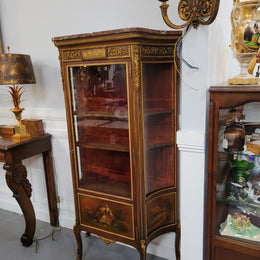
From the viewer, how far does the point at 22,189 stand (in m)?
2.12

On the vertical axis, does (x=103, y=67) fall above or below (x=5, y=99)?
above

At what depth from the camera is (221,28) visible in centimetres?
148

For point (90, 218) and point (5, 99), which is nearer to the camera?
point (90, 218)

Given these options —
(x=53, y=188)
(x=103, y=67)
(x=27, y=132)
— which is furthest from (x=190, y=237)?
(x=27, y=132)

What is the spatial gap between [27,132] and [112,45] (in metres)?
1.25

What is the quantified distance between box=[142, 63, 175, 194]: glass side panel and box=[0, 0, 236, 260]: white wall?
0.44ft

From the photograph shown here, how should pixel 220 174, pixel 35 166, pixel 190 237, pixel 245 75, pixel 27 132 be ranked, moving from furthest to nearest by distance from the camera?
1. pixel 35 166
2. pixel 27 132
3. pixel 190 237
4. pixel 220 174
5. pixel 245 75

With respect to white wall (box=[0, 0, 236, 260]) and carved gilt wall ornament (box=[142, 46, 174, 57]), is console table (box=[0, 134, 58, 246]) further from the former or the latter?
carved gilt wall ornament (box=[142, 46, 174, 57])

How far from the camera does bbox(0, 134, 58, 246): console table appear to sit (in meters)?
1.98

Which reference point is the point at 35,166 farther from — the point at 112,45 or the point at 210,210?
the point at 210,210

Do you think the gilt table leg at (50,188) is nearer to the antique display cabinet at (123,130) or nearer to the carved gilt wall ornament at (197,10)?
the antique display cabinet at (123,130)

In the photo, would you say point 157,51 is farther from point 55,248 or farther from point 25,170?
point 55,248

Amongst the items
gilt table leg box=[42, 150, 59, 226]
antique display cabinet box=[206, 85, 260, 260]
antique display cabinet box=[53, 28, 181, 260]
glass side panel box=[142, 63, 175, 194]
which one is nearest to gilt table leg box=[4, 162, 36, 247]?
gilt table leg box=[42, 150, 59, 226]

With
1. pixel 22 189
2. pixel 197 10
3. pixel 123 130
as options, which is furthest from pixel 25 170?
pixel 197 10
